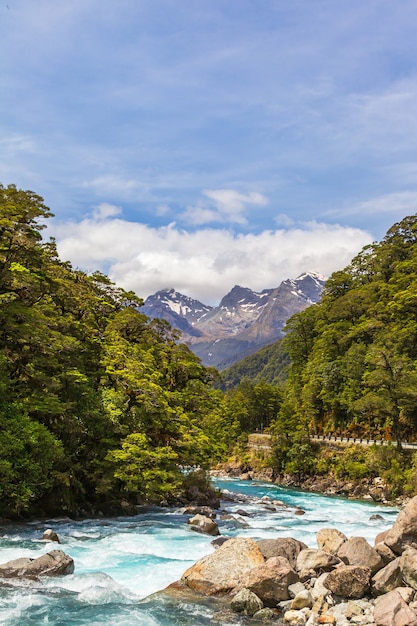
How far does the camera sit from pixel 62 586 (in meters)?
16.2

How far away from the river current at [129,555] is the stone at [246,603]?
850 mm

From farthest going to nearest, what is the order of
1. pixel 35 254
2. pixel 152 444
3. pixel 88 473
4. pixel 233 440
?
pixel 233 440 → pixel 152 444 → pixel 88 473 → pixel 35 254

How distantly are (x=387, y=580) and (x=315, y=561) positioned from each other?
2.55 metres

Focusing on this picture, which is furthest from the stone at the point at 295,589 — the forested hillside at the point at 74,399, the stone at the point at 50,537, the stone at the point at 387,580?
the forested hillside at the point at 74,399

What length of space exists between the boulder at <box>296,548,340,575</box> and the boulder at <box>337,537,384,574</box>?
0.43 metres

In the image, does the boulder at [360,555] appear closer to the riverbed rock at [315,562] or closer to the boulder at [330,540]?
the riverbed rock at [315,562]

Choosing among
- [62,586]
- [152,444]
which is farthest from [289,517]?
[62,586]

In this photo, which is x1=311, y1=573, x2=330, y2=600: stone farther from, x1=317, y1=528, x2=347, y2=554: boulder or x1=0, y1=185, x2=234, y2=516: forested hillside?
x1=0, y1=185, x2=234, y2=516: forested hillside

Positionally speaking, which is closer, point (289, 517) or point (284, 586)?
point (284, 586)

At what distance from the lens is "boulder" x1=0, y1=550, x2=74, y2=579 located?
16594 millimetres

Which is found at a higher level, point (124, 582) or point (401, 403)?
point (401, 403)

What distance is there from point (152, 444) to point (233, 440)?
164 ft

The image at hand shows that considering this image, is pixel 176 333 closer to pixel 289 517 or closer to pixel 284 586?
pixel 289 517

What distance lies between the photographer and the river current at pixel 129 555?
14164mm
